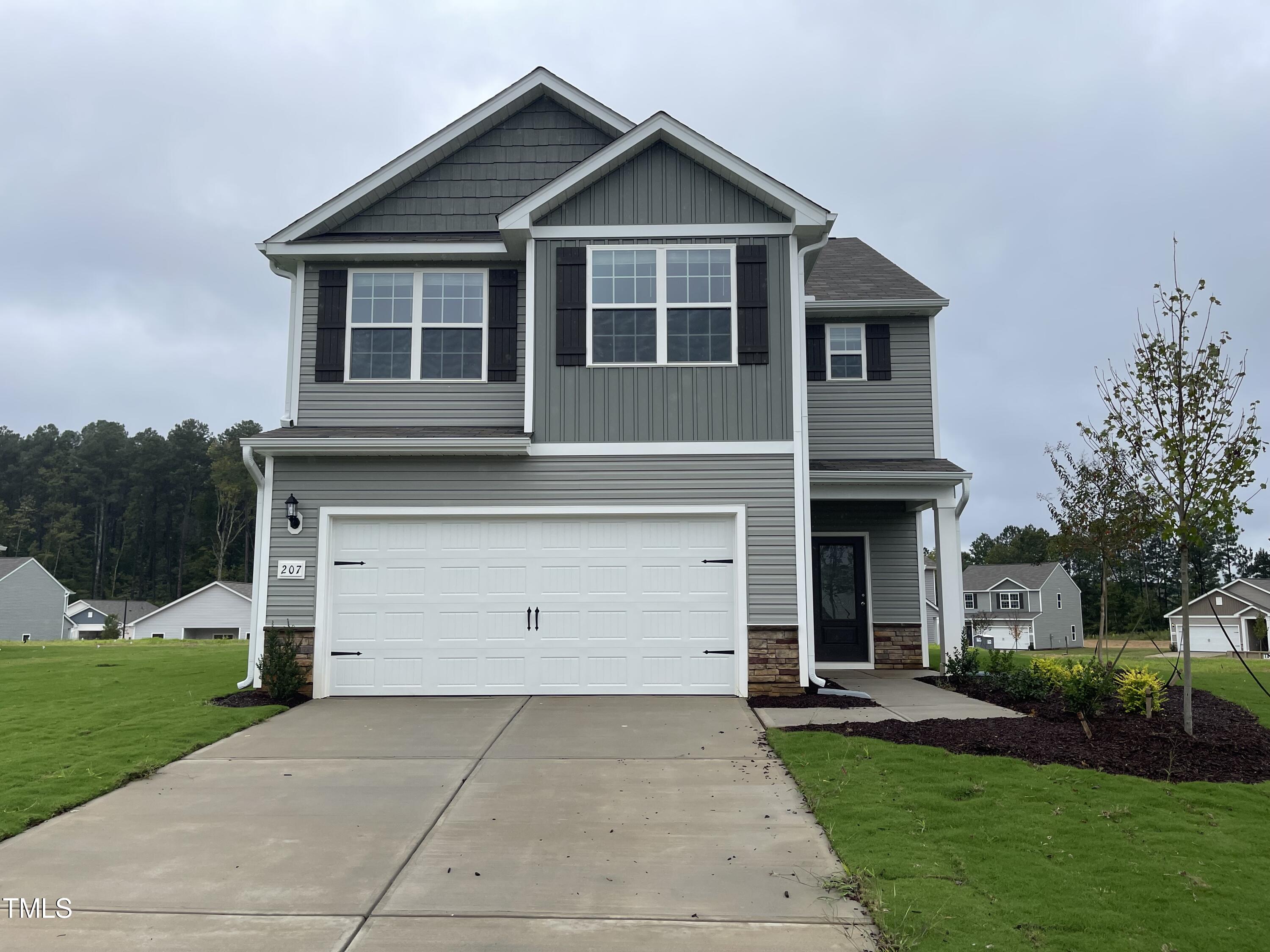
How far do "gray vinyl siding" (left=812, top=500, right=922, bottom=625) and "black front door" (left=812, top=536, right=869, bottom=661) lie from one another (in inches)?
6.3

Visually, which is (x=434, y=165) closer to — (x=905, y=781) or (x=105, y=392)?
(x=905, y=781)

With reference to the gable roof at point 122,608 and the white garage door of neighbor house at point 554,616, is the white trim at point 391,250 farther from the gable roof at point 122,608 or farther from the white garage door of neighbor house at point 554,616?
the gable roof at point 122,608

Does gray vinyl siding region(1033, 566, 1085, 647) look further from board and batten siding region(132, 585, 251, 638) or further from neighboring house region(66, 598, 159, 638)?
neighboring house region(66, 598, 159, 638)

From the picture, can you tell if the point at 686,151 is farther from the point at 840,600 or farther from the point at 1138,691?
the point at 1138,691

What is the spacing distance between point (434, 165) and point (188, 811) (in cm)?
874

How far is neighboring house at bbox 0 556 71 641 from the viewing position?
148 ft

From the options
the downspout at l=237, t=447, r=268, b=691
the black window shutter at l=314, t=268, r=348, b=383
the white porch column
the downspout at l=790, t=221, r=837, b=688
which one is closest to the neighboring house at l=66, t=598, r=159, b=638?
the downspout at l=237, t=447, r=268, b=691

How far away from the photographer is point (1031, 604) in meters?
48.5

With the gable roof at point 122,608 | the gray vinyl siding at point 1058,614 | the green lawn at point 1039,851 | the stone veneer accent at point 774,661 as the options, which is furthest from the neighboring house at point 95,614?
the green lawn at point 1039,851

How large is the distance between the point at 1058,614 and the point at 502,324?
46.6m

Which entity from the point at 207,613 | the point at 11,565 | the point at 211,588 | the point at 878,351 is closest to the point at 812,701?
the point at 878,351

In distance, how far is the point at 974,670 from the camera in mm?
12000

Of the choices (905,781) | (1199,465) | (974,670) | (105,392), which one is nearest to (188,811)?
(905,781)

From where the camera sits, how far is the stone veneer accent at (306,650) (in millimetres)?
10055
